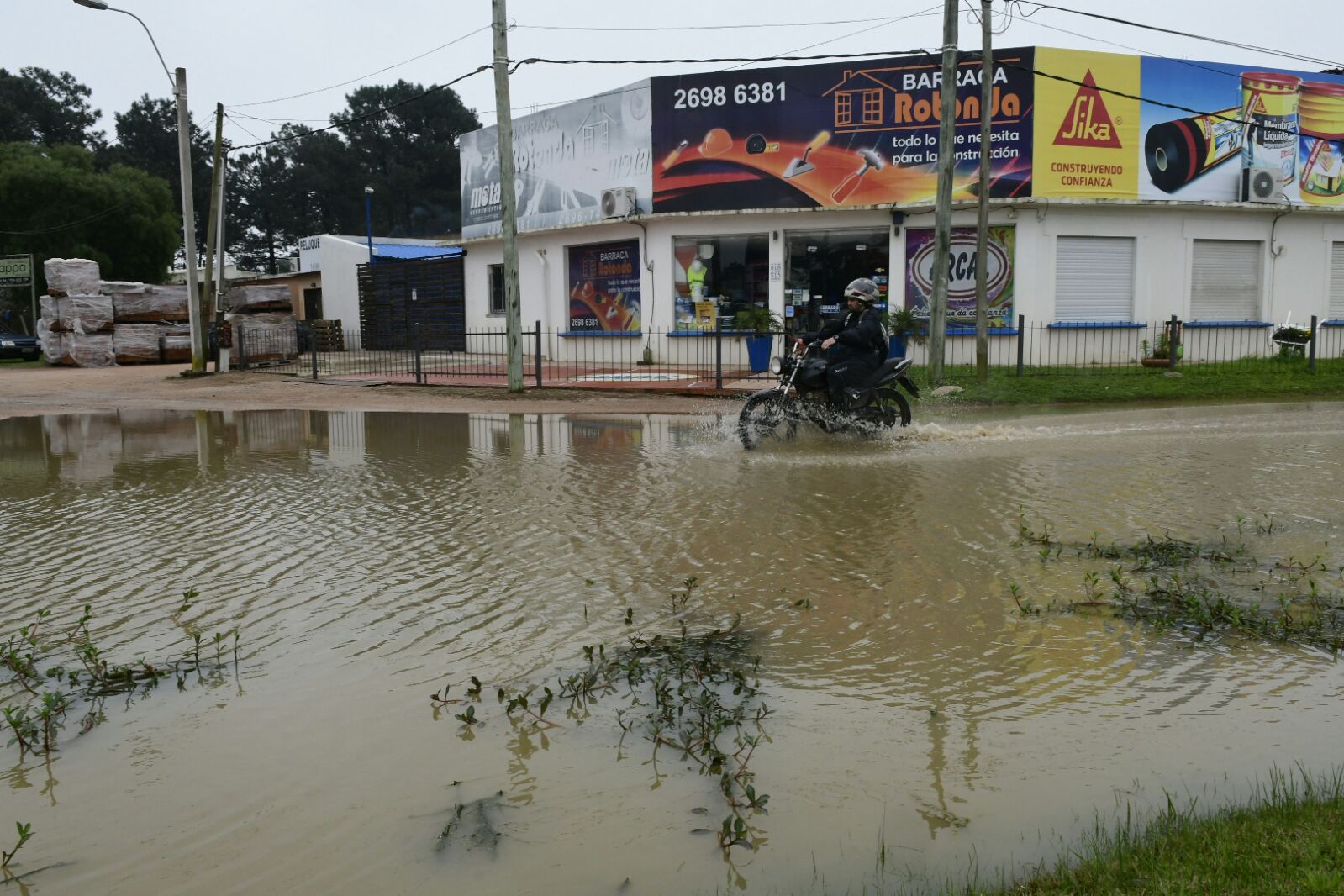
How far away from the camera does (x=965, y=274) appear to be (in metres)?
23.0

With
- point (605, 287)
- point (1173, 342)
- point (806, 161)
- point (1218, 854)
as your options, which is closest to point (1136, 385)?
point (1173, 342)

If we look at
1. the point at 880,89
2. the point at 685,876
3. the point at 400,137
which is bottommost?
the point at 685,876

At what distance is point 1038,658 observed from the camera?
511cm

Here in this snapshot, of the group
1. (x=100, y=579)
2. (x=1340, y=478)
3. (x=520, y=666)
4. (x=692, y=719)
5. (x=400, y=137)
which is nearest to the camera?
(x=692, y=719)

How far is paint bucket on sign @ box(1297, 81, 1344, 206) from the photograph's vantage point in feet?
81.5

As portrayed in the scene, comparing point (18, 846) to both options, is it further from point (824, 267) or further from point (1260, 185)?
point (1260, 185)

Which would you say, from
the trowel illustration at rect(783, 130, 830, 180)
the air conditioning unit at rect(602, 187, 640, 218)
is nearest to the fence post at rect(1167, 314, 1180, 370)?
the trowel illustration at rect(783, 130, 830, 180)

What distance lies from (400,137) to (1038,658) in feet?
240

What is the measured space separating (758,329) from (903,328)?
9.32ft

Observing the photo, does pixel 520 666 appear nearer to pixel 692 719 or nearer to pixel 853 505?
pixel 692 719

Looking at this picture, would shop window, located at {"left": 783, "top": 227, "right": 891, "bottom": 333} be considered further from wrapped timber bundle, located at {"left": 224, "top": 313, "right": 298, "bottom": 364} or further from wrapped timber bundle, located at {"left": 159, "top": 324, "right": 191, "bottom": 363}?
wrapped timber bundle, located at {"left": 159, "top": 324, "right": 191, "bottom": 363}

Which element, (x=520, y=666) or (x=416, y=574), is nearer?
(x=520, y=666)

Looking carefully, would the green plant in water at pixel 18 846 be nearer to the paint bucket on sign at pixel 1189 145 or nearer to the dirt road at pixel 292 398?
the dirt road at pixel 292 398

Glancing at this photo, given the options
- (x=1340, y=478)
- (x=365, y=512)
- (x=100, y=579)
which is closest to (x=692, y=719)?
(x=100, y=579)
